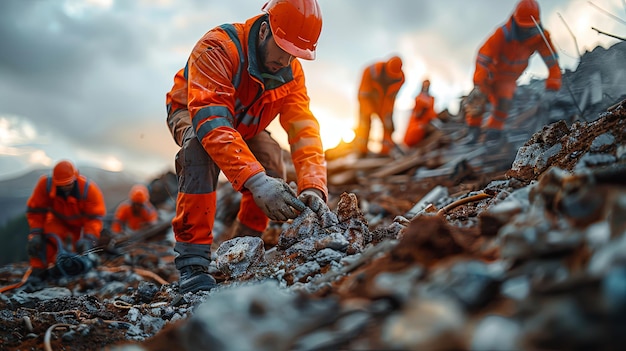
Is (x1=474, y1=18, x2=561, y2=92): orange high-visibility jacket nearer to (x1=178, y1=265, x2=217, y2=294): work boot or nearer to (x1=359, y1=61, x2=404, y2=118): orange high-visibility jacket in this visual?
(x1=359, y1=61, x2=404, y2=118): orange high-visibility jacket

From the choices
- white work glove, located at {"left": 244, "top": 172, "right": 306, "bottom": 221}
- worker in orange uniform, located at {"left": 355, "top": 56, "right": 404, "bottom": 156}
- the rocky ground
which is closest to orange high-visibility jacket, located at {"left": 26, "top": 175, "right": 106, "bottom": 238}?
the rocky ground

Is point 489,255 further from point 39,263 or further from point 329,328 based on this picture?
point 39,263

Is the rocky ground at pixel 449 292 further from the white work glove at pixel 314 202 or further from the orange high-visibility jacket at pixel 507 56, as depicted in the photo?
the orange high-visibility jacket at pixel 507 56

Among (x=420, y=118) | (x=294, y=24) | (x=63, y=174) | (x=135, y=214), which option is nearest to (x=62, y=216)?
(x=63, y=174)

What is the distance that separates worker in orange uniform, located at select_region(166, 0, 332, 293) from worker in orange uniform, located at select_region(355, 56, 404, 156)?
5.16 metres

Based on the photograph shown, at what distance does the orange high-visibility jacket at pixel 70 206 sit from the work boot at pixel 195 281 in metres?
3.58

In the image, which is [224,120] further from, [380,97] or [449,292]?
[380,97]

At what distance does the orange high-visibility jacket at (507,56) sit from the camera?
5340 millimetres

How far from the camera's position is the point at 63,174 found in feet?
18.6

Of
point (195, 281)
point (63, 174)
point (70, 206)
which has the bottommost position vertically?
point (195, 281)

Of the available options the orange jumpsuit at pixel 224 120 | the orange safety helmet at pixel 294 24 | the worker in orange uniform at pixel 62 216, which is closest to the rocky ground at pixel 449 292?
the orange jumpsuit at pixel 224 120

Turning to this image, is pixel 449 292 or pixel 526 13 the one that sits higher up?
pixel 526 13

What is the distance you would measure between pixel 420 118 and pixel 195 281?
7412mm

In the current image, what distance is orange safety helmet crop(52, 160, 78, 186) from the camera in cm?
561
